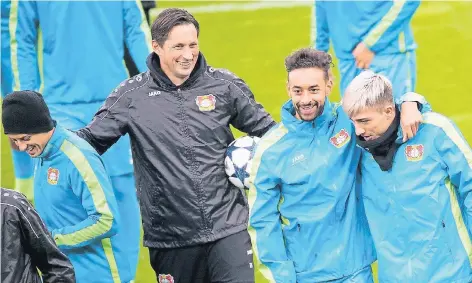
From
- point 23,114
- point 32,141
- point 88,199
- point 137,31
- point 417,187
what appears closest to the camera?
point 417,187

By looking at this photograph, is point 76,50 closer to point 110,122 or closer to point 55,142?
point 110,122

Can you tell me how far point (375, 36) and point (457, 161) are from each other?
3865 mm

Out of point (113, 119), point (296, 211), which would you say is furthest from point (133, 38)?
point (296, 211)

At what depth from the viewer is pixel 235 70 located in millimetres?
13469

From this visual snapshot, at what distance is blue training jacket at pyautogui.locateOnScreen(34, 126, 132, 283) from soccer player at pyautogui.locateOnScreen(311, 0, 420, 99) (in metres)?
3.42

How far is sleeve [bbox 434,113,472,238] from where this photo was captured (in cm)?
591

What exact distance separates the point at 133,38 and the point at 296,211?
317cm

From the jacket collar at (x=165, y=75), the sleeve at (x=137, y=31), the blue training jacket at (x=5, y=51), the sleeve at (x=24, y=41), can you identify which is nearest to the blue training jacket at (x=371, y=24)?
the sleeve at (x=137, y=31)

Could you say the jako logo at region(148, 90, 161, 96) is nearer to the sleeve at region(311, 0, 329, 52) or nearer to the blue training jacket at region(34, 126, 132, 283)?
the blue training jacket at region(34, 126, 132, 283)

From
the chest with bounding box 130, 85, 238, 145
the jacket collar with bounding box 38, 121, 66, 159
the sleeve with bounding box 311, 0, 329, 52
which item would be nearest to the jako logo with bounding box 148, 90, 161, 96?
the chest with bounding box 130, 85, 238, 145

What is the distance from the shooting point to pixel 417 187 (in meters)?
6.02

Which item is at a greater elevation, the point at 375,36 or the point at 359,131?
the point at 375,36

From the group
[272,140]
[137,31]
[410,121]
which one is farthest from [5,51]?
[410,121]

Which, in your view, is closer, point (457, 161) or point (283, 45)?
point (457, 161)
